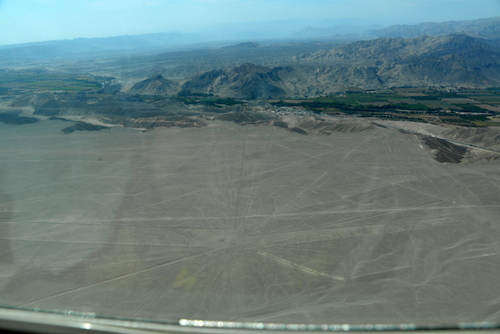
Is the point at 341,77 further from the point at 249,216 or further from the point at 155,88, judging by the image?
the point at 249,216

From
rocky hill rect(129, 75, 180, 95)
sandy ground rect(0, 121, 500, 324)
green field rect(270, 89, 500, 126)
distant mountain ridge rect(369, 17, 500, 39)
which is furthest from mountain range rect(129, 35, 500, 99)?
distant mountain ridge rect(369, 17, 500, 39)

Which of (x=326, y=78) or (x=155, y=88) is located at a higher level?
(x=326, y=78)

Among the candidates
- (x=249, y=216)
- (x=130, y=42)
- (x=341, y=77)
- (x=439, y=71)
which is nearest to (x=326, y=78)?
(x=341, y=77)

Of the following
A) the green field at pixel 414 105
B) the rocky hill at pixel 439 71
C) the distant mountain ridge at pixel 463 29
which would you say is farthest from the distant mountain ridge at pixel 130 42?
the green field at pixel 414 105

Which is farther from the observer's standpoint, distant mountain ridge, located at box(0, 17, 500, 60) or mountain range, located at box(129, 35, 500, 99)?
distant mountain ridge, located at box(0, 17, 500, 60)

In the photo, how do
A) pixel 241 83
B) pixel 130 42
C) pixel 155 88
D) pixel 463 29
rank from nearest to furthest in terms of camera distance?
1. pixel 155 88
2. pixel 241 83
3. pixel 463 29
4. pixel 130 42

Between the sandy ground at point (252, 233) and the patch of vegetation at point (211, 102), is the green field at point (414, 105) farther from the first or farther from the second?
the sandy ground at point (252, 233)

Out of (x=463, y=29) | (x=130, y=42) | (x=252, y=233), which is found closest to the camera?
(x=252, y=233)

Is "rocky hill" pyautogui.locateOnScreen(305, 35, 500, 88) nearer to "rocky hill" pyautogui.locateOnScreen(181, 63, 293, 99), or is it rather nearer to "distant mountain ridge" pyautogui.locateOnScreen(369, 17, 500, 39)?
"rocky hill" pyautogui.locateOnScreen(181, 63, 293, 99)
